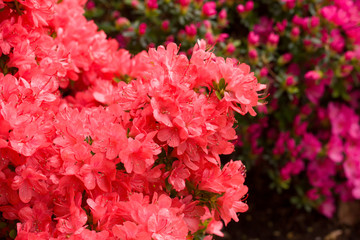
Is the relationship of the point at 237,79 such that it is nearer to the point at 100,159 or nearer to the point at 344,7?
the point at 100,159

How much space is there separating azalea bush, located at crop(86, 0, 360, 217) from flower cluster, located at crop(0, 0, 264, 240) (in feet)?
3.25

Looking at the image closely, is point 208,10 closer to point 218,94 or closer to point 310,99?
point 310,99

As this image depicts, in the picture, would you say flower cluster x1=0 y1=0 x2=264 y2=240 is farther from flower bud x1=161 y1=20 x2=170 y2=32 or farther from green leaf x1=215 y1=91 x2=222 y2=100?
flower bud x1=161 y1=20 x2=170 y2=32

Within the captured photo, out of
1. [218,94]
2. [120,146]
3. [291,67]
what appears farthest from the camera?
[291,67]

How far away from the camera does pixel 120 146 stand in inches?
45.9

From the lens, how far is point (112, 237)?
1184 mm

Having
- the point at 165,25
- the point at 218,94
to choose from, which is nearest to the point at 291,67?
the point at 165,25

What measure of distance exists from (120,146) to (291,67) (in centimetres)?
180

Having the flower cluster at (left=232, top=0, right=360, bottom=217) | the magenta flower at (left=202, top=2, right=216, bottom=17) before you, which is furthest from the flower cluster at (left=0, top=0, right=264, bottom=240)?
the flower cluster at (left=232, top=0, right=360, bottom=217)

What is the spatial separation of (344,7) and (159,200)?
1.91 meters

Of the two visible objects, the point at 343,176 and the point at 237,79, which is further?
the point at 343,176

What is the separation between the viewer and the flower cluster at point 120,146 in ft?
3.88

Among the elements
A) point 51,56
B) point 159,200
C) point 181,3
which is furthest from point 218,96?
point 181,3

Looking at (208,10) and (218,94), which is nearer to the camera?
(218,94)
